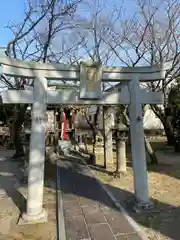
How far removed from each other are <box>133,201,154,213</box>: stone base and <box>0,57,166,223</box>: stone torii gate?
0.12 ft

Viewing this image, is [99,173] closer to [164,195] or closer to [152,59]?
[164,195]

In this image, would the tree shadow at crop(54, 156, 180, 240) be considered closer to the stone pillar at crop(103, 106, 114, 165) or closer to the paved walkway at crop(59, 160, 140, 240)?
the paved walkway at crop(59, 160, 140, 240)

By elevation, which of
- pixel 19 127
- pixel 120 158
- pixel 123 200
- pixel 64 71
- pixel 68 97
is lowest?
pixel 123 200

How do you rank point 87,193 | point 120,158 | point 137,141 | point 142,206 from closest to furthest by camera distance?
point 142,206 < point 137,141 < point 87,193 < point 120,158

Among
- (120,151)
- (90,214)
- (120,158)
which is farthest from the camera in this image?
(120,151)

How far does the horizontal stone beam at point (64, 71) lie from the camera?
5.27 m

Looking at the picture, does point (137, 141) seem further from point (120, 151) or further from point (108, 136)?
point (108, 136)

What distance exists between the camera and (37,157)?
5.36 m

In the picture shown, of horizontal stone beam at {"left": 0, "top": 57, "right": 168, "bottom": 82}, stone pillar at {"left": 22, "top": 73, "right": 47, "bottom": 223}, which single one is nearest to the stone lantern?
horizontal stone beam at {"left": 0, "top": 57, "right": 168, "bottom": 82}

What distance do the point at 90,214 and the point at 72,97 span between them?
2.81m

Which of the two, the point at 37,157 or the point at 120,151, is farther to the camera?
the point at 120,151

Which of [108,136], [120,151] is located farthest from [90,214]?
[108,136]

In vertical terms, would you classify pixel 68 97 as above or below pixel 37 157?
above

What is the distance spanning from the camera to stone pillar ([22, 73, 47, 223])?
5.23 metres
